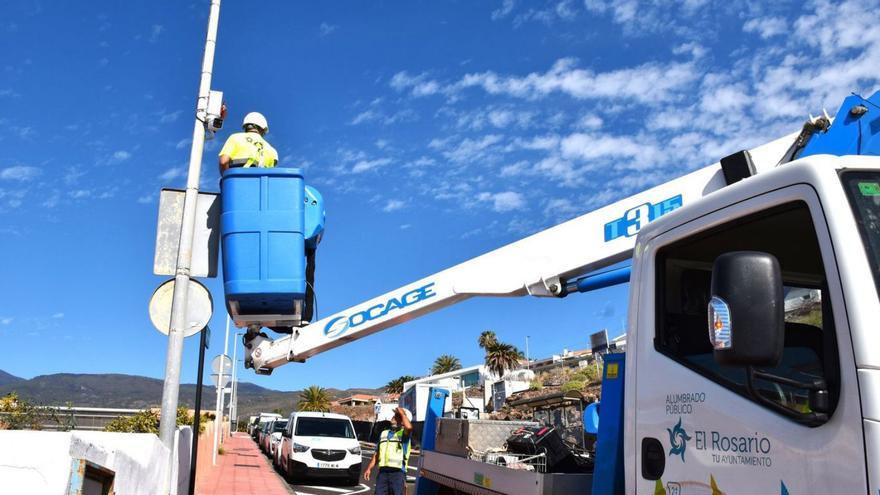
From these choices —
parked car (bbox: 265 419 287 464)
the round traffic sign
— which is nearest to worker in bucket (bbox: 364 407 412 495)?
the round traffic sign

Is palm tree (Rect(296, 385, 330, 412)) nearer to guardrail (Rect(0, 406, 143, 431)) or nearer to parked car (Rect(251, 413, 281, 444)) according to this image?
parked car (Rect(251, 413, 281, 444))

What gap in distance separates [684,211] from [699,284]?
13.9 inches

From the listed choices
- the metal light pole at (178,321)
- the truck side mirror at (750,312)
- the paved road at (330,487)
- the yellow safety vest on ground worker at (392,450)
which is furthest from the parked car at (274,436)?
the truck side mirror at (750,312)

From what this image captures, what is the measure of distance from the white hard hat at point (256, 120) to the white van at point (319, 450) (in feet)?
49.6

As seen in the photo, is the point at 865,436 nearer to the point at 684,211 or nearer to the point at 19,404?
the point at 684,211

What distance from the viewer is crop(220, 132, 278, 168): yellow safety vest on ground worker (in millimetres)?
5113

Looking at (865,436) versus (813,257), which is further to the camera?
(813,257)

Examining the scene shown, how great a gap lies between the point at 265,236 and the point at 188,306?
1190mm

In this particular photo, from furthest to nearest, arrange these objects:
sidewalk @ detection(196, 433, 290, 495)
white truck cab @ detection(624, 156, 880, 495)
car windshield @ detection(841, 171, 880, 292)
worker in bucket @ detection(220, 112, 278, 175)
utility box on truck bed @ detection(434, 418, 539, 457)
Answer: sidewalk @ detection(196, 433, 290, 495)
utility box on truck bed @ detection(434, 418, 539, 457)
worker in bucket @ detection(220, 112, 278, 175)
car windshield @ detection(841, 171, 880, 292)
white truck cab @ detection(624, 156, 880, 495)

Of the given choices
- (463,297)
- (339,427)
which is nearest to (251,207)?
(463,297)

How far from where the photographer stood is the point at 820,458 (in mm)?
2422

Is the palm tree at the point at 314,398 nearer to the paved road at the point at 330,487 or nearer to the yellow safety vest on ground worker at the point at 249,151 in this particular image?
the paved road at the point at 330,487

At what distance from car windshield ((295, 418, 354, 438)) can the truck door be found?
17.8 metres

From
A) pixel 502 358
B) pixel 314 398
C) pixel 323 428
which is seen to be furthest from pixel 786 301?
pixel 314 398
